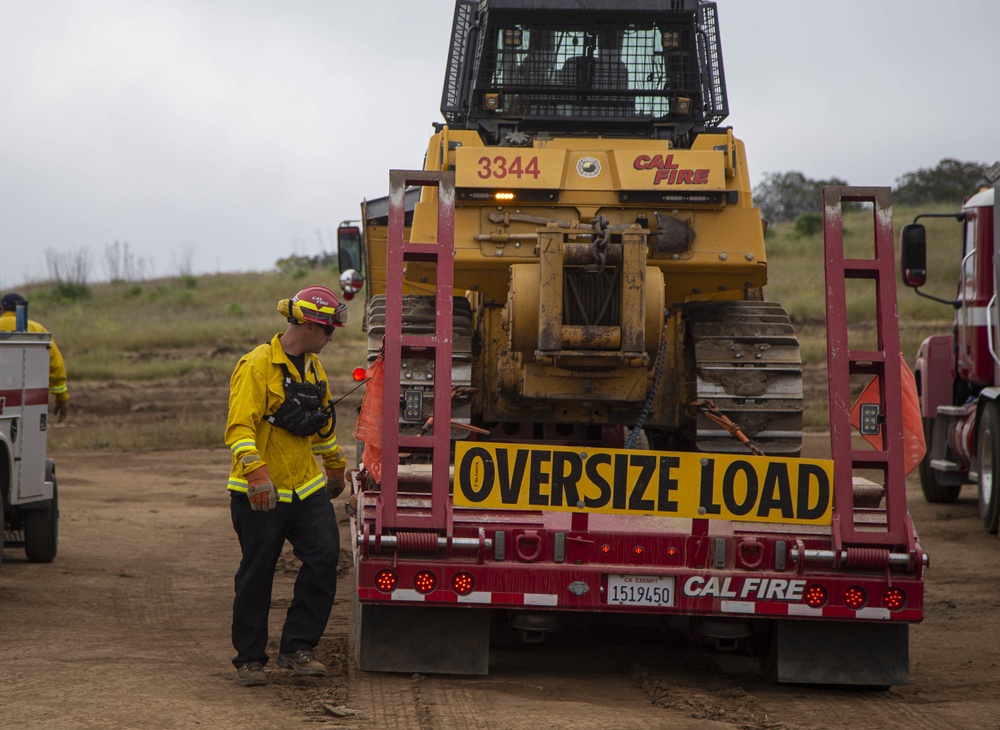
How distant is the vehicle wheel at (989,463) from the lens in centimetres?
1177

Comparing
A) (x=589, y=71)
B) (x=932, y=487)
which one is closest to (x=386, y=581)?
(x=589, y=71)

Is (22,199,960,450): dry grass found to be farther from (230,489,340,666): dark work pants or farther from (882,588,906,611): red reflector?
(882,588,906,611): red reflector

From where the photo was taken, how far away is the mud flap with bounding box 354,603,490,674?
20.4 feet

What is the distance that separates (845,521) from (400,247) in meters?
2.39

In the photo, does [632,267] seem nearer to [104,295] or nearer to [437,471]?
[437,471]

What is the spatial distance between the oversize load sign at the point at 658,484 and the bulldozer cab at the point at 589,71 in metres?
3.54

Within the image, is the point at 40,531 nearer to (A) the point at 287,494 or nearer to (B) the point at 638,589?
(A) the point at 287,494

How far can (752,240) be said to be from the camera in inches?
298

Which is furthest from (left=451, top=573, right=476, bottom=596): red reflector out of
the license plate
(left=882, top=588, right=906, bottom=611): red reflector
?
A: (left=882, top=588, right=906, bottom=611): red reflector

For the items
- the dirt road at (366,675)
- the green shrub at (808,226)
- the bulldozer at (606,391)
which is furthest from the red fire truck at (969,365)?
the green shrub at (808,226)

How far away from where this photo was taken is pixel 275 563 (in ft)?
20.5

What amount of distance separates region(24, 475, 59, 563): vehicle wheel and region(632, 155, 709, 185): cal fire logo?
513cm

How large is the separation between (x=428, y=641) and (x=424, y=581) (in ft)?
1.37

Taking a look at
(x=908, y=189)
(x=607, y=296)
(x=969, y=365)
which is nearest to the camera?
(x=607, y=296)
